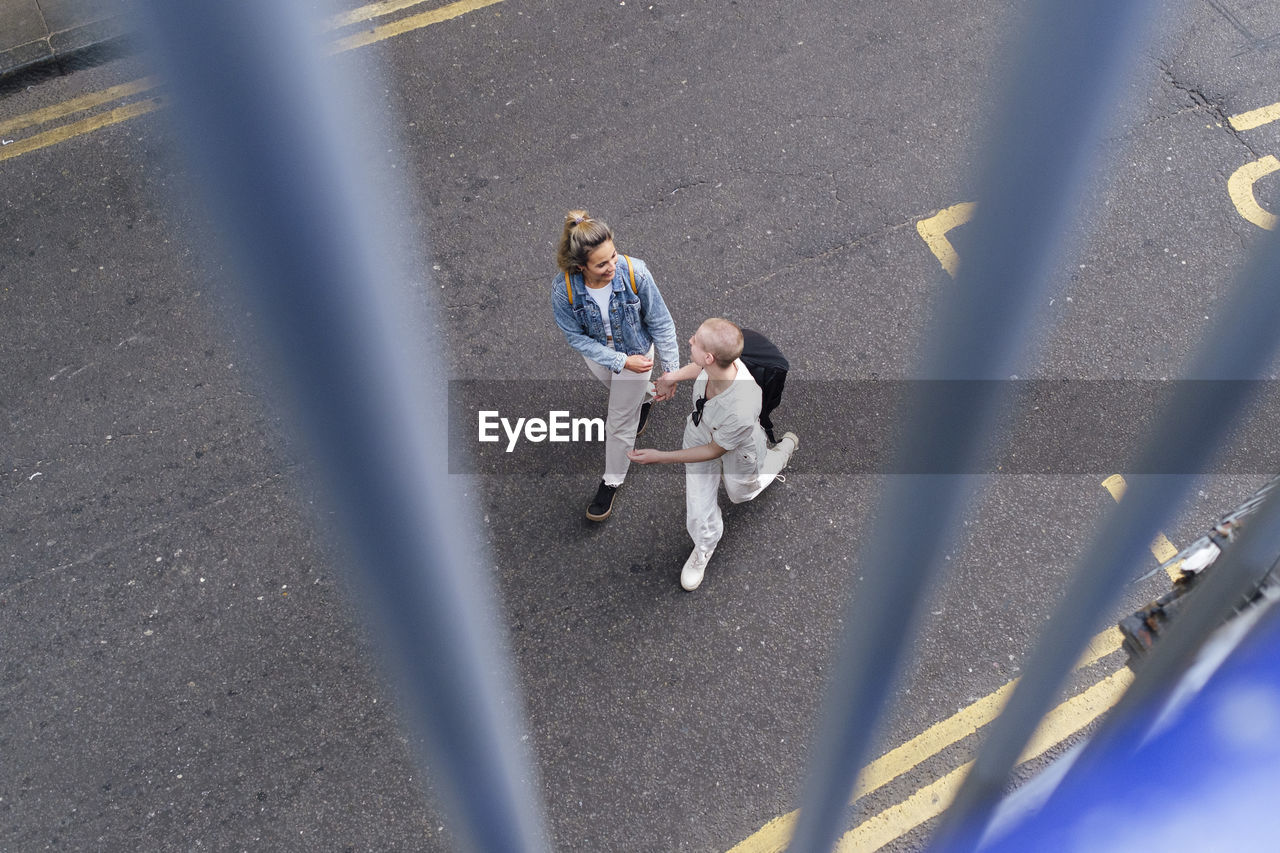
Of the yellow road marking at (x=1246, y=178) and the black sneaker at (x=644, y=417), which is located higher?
the yellow road marking at (x=1246, y=178)

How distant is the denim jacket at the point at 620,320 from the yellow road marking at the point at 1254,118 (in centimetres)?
409

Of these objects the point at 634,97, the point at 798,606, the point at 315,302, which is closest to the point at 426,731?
the point at 315,302

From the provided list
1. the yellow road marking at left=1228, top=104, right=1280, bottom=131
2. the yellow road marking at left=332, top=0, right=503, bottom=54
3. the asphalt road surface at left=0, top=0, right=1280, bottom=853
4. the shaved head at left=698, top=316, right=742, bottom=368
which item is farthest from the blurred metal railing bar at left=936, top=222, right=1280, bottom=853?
the yellow road marking at left=332, top=0, right=503, bottom=54

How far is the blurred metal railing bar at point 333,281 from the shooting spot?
554 millimetres

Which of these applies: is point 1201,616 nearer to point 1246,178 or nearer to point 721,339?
point 721,339

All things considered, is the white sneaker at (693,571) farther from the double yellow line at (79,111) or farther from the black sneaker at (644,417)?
the double yellow line at (79,111)

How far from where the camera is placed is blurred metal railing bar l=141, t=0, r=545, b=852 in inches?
21.8

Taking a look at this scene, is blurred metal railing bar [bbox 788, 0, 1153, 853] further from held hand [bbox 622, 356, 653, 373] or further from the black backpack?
held hand [bbox 622, 356, 653, 373]

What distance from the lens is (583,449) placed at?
18.1 ft

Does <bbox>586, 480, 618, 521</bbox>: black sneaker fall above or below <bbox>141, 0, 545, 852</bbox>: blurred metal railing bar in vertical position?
below

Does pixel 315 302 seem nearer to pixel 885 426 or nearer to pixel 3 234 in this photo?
pixel 885 426

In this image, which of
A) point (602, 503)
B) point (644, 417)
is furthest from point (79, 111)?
point (602, 503)

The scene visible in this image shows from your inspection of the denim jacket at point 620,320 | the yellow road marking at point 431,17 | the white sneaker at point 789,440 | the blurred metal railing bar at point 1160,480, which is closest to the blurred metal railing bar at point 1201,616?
the blurred metal railing bar at point 1160,480

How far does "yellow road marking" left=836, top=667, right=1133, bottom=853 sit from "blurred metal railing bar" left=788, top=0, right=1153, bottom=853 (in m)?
3.56
